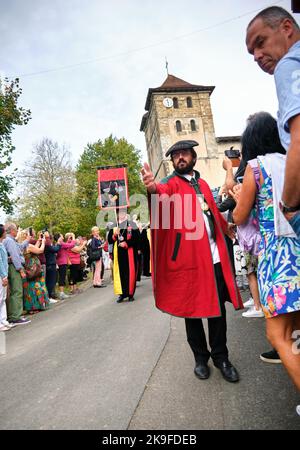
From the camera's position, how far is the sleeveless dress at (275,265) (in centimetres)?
176

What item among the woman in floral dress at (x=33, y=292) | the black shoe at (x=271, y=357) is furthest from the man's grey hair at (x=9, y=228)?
the black shoe at (x=271, y=357)

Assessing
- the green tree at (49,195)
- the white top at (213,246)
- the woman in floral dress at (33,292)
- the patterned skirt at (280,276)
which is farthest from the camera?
the green tree at (49,195)

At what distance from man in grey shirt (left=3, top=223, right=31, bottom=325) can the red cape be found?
4.98 metres

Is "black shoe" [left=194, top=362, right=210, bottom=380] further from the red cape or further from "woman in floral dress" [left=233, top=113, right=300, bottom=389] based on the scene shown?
"woman in floral dress" [left=233, top=113, right=300, bottom=389]

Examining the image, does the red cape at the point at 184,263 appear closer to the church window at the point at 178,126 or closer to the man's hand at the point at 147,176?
the man's hand at the point at 147,176

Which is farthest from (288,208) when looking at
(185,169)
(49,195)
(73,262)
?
(49,195)

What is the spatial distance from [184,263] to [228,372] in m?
0.99

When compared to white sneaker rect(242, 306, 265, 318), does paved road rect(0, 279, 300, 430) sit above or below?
below

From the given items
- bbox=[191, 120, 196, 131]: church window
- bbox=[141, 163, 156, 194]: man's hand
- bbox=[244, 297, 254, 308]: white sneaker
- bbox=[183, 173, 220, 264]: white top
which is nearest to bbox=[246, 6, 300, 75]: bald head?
bbox=[141, 163, 156, 194]: man's hand

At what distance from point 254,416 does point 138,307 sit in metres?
4.60

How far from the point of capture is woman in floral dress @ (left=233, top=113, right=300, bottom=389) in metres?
1.76

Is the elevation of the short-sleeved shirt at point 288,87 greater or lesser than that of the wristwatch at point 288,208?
greater

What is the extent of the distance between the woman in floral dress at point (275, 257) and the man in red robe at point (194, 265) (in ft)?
2.98

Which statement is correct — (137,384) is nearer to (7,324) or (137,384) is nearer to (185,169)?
(185,169)
